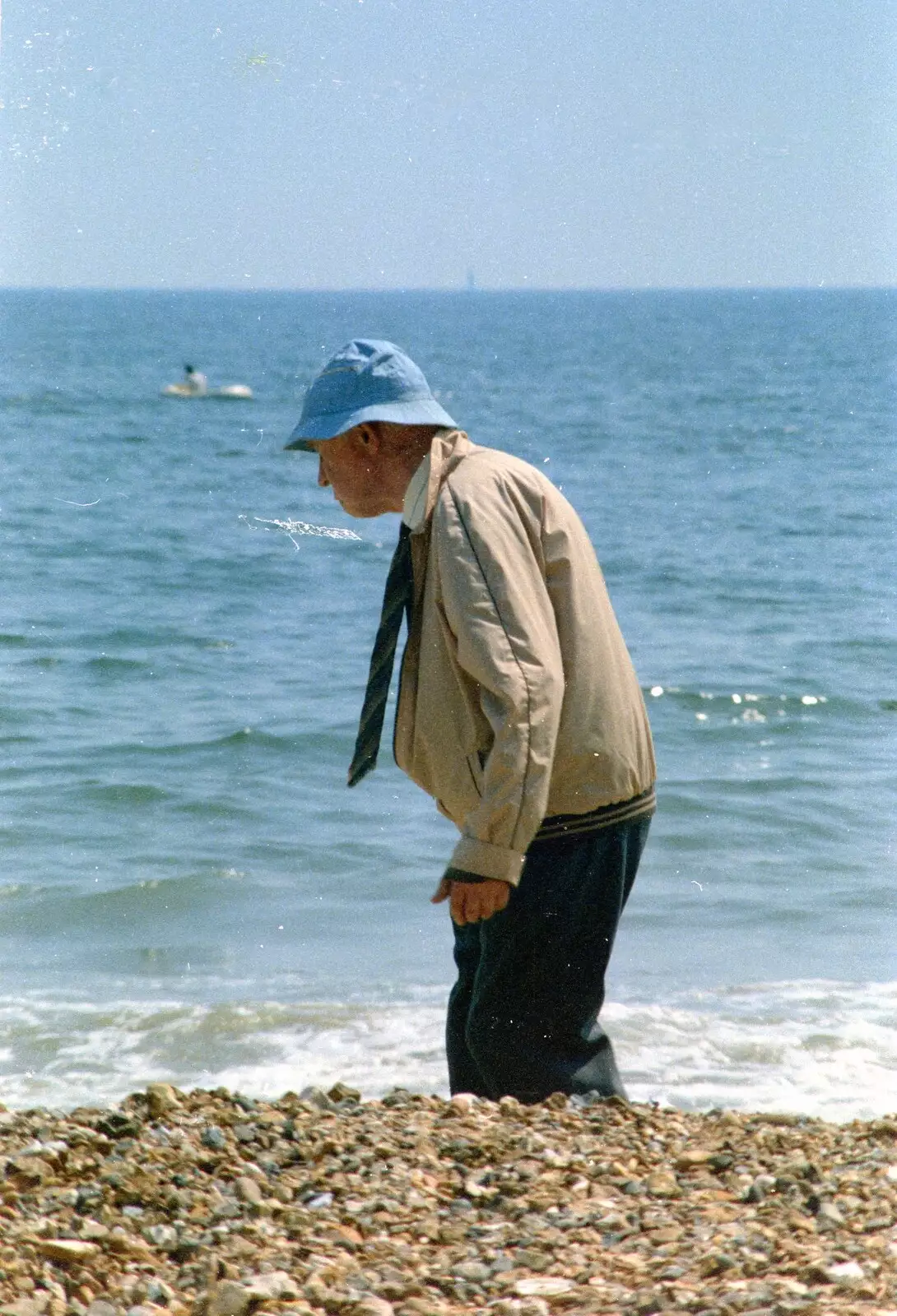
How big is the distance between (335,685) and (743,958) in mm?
5775

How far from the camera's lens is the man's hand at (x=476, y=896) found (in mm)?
3406

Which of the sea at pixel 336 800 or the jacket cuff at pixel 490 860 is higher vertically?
the jacket cuff at pixel 490 860

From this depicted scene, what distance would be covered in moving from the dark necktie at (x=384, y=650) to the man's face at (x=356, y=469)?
12 cm

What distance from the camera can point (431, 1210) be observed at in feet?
10.5

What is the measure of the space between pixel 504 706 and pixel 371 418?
712mm

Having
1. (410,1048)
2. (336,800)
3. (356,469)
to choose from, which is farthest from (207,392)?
(356,469)

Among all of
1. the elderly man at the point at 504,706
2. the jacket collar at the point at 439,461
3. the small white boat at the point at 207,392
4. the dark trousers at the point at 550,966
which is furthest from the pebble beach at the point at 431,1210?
the small white boat at the point at 207,392

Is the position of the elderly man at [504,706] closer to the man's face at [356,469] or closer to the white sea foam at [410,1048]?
the man's face at [356,469]

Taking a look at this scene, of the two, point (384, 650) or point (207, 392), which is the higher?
point (207, 392)

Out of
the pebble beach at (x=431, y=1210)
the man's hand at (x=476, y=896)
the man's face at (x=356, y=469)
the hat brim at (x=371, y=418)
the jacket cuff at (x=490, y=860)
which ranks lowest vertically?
the pebble beach at (x=431, y=1210)

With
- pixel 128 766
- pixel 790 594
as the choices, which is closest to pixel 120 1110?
pixel 128 766

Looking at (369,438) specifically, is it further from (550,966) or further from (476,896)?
(550,966)

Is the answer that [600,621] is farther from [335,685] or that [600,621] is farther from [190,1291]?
[335,685]

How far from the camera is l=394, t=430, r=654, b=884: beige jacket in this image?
3.32 meters
